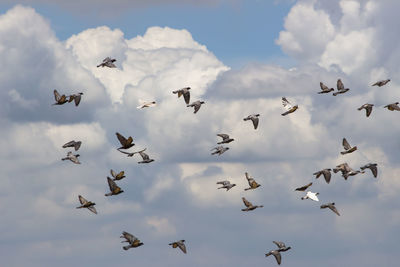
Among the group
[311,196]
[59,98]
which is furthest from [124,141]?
[311,196]

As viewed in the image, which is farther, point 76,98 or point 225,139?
point 225,139

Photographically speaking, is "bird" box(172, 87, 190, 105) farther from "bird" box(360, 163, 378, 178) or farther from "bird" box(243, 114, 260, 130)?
"bird" box(360, 163, 378, 178)

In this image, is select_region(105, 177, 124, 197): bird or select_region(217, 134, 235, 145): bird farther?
select_region(217, 134, 235, 145): bird

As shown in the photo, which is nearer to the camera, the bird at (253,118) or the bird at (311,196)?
the bird at (311,196)

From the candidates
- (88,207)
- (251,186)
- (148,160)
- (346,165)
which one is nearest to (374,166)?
(346,165)

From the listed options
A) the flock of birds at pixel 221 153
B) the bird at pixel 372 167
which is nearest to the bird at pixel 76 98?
the flock of birds at pixel 221 153

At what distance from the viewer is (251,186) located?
16525 cm

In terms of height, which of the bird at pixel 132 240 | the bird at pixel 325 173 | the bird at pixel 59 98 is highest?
the bird at pixel 59 98

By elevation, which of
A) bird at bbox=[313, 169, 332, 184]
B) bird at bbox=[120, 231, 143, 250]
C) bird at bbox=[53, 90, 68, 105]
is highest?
bird at bbox=[53, 90, 68, 105]

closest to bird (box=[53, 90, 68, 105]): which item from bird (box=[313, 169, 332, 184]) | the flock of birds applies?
the flock of birds

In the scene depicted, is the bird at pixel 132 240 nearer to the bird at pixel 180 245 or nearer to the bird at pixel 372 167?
the bird at pixel 180 245

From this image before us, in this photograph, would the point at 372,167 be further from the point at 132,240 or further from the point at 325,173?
the point at 132,240

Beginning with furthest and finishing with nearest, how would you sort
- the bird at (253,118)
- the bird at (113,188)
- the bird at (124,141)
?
the bird at (253,118), the bird at (113,188), the bird at (124,141)

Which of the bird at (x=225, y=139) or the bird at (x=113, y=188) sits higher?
the bird at (x=225, y=139)
